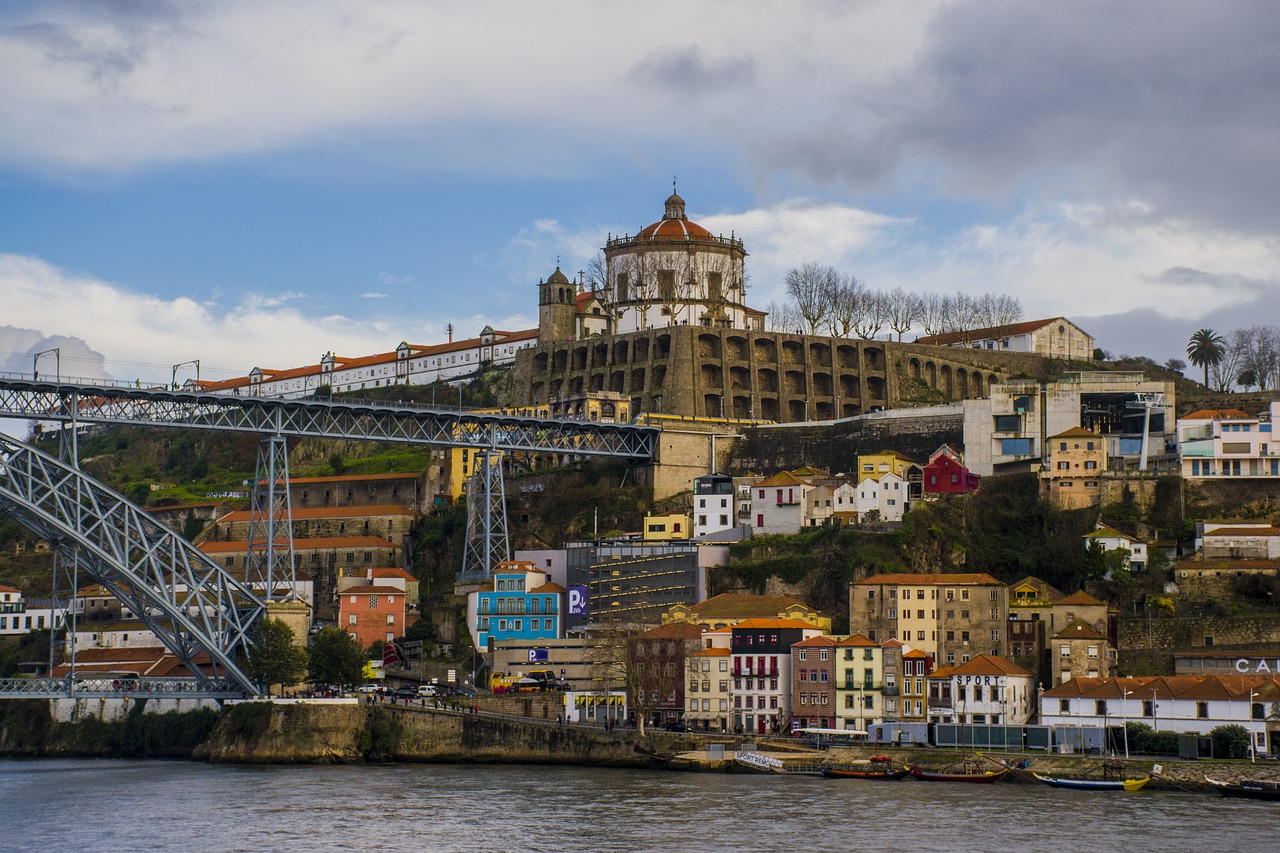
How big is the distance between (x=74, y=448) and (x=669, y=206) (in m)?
43.0

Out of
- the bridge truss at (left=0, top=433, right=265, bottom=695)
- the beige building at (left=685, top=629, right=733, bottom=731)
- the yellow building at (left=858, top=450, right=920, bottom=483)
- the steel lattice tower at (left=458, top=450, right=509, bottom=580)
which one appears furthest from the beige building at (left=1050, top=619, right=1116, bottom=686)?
the bridge truss at (left=0, top=433, right=265, bottom=695)

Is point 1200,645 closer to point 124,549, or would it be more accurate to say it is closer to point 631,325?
point 124,549

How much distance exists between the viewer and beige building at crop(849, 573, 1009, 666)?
6525 cm

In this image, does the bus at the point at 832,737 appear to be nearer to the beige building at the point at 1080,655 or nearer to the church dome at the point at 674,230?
the beige building at the point at 1080,655

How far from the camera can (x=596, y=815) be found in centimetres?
4978

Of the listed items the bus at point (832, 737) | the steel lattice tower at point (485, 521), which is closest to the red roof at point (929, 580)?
the bus at point (832, 737)

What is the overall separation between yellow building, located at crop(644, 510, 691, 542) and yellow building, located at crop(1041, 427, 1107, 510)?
47.1 feet

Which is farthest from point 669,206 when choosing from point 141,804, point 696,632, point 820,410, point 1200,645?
point 141,804

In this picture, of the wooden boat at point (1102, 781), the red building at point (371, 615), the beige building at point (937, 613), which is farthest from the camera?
the red building at point (371, 615)

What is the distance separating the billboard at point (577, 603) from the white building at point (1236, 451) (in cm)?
2267

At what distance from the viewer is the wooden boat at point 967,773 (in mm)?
56938

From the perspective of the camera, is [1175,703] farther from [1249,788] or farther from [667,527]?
[667,527]

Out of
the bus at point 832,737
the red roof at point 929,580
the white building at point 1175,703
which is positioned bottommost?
the bus at point 832,737

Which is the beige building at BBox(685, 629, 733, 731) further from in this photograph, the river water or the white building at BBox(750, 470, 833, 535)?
the white building at BBox(750, 470, 833, 535)
